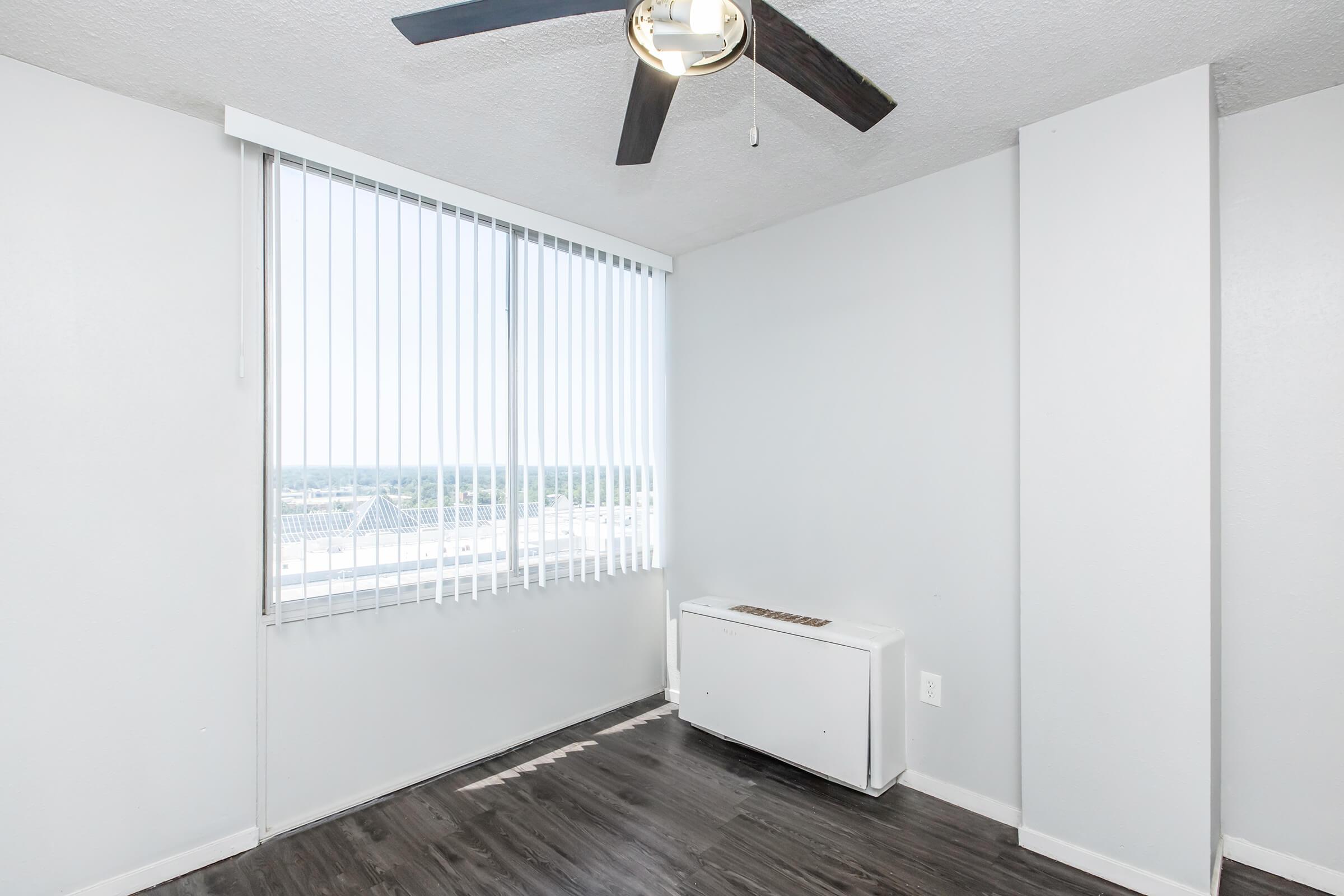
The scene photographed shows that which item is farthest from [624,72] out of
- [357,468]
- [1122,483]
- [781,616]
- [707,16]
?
[781,616]

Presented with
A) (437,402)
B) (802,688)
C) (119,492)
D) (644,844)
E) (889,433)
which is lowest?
(644,844)

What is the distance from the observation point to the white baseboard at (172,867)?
2.00 m

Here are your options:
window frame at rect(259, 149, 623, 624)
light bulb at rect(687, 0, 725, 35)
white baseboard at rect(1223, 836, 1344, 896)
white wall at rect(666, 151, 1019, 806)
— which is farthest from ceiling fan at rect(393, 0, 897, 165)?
white baseboard at rect(1223, 836, 1344, 896)

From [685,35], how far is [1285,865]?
9.86ft

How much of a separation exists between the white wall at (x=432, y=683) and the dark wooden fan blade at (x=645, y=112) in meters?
2.01

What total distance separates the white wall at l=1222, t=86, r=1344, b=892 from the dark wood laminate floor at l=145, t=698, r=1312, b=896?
13.0 inches

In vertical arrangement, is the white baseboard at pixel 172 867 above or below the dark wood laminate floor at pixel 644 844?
above

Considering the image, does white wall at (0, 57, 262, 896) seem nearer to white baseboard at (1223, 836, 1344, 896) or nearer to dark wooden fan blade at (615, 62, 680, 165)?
dark wooden fan blade at (615, 62, 680, 165)

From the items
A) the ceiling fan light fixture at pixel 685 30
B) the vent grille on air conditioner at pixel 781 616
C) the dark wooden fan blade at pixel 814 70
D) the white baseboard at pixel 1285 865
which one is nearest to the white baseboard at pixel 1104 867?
the white baseboard at pixel 1285 865

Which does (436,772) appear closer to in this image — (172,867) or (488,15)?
(172,867)

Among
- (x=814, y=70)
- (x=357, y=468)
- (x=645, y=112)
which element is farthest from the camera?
(x=357, y=468)

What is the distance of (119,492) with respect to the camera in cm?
207

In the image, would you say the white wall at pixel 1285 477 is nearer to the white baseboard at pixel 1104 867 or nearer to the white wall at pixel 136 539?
the white baseboard at pixel 1104 867

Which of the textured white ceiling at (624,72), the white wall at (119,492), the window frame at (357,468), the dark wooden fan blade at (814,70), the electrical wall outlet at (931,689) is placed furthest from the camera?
the electrical wall outlet at (931,689)
